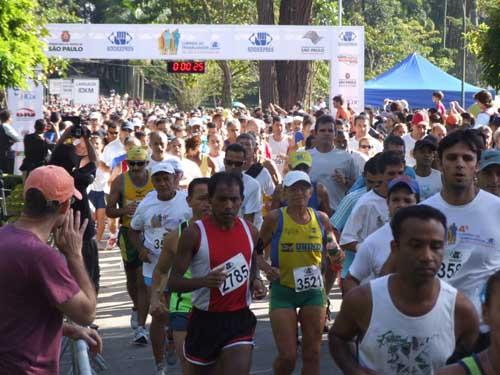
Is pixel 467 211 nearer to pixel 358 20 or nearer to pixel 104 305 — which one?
pixel 104 305

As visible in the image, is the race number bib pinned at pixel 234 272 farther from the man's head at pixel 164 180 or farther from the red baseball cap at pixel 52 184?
the man's head at pixel 164 180

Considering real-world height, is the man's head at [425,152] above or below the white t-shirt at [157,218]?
above

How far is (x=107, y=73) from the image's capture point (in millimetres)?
100625

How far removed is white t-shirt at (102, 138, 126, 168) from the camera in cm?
1732

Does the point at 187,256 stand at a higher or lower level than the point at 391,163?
lower

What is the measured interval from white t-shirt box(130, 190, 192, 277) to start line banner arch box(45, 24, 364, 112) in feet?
50.2

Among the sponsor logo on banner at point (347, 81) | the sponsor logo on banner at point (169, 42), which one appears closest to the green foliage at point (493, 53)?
the sponsor logo on banner at point (347, 81)

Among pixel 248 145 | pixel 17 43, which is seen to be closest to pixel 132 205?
pixel 248 145

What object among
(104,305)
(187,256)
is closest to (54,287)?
(187,256)

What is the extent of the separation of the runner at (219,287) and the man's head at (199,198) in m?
0.83

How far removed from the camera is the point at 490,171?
7.00 m

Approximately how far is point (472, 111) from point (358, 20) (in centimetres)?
5440

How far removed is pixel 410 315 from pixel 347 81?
2034cm

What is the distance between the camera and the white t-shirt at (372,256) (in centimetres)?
595
